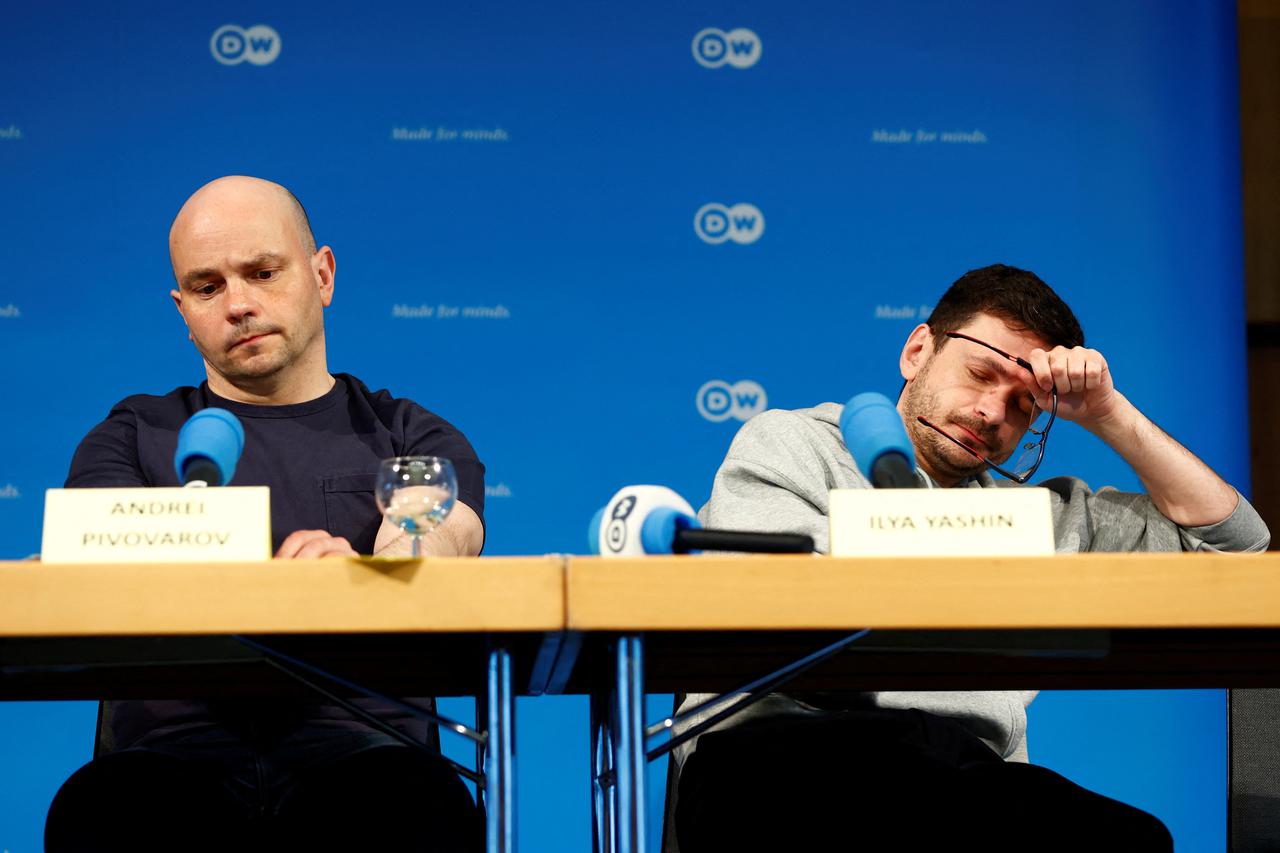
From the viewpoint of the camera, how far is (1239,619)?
1114mm

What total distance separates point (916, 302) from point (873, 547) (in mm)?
2216

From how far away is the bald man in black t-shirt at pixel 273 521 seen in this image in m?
1.38

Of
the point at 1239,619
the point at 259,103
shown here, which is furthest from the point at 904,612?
the point at 259,103

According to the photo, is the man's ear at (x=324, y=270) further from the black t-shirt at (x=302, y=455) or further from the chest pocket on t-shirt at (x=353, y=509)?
the chest pocket on t-shirt at (x=353, y=509)

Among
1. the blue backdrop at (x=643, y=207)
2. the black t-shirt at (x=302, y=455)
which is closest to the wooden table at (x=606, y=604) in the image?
the black t-shirt at (x=302, y=455)

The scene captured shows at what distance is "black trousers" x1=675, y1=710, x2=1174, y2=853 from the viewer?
1.47 m

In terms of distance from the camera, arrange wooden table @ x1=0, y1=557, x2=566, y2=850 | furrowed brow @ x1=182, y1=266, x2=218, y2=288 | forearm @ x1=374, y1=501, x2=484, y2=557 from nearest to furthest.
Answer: wooden table @ x1=0, y1=557, x2=566, y2=850 < forearm @ x1=374, y1=501, x2=484, y2=557 < furrowed brow @ x1=182, y1=266, x2=218, y2=288

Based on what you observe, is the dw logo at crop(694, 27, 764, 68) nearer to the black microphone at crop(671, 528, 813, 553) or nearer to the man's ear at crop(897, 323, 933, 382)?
the man's ear at crop(897, 323, 933, 382)

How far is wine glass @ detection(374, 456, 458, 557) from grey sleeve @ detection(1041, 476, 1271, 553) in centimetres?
119

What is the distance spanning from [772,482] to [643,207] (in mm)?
1612

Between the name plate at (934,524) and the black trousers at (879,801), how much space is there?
42cm

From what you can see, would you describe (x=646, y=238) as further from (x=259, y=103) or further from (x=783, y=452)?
(x=783, y=452)

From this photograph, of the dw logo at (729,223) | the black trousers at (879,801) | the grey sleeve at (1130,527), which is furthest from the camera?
the dw logo at (729,223)

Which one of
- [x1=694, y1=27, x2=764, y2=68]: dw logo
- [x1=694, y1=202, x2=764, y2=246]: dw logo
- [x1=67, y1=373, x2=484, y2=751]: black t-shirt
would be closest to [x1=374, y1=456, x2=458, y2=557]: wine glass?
[x1=67, y1=373, x2=484, y2=751]: black t-shirt
